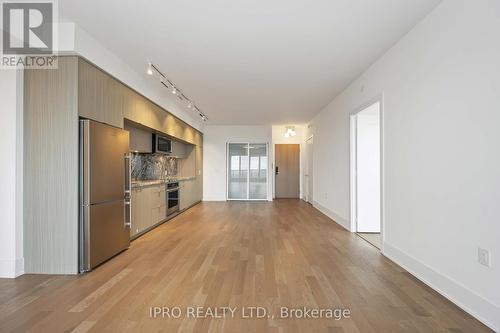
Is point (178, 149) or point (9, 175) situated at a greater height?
point (178, 149)

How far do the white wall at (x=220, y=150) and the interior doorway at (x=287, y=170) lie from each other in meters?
1.19

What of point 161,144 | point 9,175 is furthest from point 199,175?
point 9,175

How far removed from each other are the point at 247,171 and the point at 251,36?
6.69 m

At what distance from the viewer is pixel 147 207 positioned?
474 cm

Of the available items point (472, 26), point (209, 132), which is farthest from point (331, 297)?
point (209, 132)

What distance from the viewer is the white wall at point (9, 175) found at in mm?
2797

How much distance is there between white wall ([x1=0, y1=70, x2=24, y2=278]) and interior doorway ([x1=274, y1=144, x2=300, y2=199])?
849cm

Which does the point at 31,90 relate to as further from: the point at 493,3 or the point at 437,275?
the point at 437,275

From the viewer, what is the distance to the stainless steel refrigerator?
115 inches

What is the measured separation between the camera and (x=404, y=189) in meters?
3.11

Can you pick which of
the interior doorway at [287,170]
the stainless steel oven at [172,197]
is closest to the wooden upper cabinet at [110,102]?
the stainless steel oven at [172,197]

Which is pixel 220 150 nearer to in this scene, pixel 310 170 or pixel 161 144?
pixel 310 170

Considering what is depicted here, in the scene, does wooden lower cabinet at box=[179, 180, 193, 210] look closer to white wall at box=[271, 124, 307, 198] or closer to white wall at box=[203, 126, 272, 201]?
white wall at box=[203, 126, 272, 201]

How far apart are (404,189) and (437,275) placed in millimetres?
974
